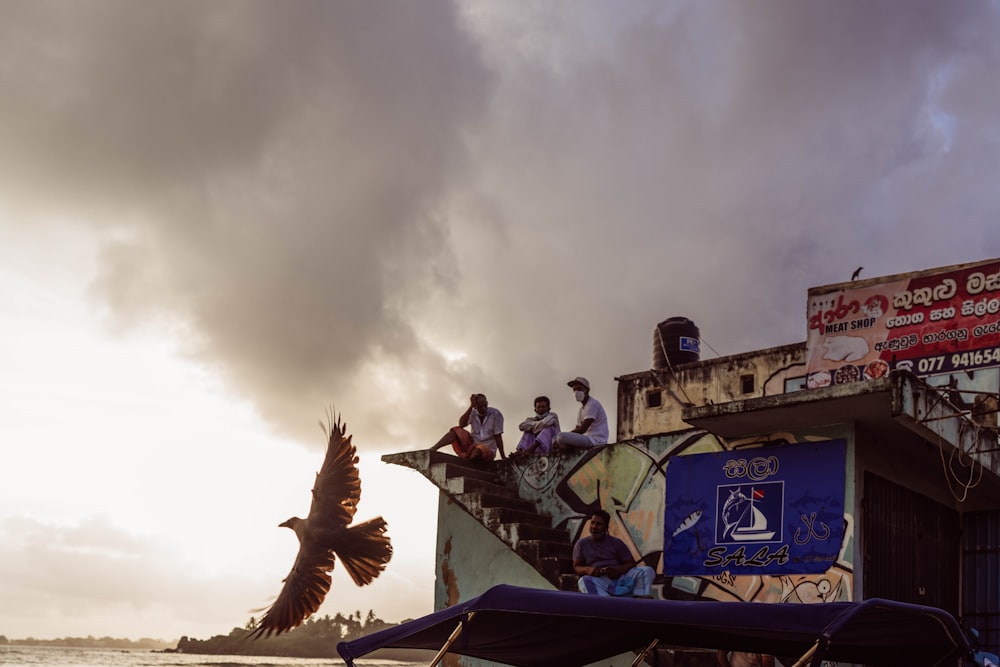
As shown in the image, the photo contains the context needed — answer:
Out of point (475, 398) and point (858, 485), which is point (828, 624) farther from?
point (475, 398)

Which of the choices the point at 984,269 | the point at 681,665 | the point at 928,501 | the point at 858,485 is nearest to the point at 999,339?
the point at 984,269

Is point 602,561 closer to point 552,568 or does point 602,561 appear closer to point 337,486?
point 552,568

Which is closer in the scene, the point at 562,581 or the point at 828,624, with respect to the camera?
the point at 828,624

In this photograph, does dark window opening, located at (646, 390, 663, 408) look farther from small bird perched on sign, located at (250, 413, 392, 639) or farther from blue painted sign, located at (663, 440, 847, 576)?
blue painted sign, located at (663, 440, 847, 576)

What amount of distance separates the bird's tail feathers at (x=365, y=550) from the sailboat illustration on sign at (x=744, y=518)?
7.57 meters

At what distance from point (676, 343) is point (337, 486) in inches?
470

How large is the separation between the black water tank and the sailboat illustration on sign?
1476 centimetres

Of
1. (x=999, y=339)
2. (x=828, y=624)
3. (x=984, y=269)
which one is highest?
(x=984, y=269)

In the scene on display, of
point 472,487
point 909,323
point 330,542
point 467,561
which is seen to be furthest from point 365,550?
point 909,323

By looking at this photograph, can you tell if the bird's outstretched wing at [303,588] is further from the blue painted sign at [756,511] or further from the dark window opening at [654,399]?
the dark window opening at [654,399]

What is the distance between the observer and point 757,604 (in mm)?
7133

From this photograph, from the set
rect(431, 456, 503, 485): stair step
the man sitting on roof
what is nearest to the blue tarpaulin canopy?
the man sitting on roof

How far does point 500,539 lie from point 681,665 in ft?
9.46

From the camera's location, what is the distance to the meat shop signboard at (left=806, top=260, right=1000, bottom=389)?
1922cm
